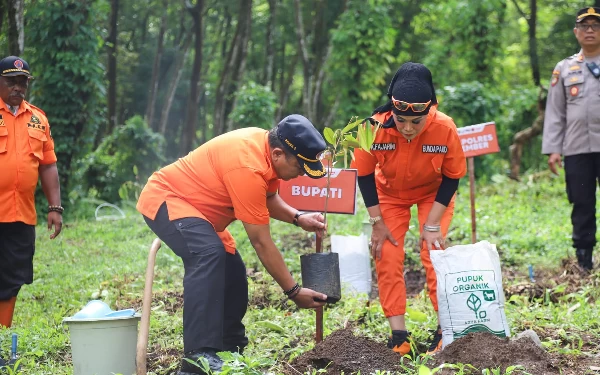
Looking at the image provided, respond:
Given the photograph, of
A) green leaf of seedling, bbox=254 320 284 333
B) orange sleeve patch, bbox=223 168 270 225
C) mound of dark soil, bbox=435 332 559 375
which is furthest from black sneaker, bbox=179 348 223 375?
green leaf of seedling, bbox=254 320 284 333

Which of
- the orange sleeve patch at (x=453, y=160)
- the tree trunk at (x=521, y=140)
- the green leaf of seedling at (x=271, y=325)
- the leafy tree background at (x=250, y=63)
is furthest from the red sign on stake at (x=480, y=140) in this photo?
the tree trunk at (x=521, y=140)

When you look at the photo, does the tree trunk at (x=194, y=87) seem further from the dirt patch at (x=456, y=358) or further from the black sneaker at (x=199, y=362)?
the black sneaker at (x=199, y=362)

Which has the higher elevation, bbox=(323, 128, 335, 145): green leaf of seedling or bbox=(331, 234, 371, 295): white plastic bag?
bbox=(323, 128, 335, 145): green leaf of seedling

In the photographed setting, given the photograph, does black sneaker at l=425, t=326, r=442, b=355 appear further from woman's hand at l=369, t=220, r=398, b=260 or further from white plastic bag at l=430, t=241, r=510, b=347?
woman's hand at l=369, t=220, r=398, b=260

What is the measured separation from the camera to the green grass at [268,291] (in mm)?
4938

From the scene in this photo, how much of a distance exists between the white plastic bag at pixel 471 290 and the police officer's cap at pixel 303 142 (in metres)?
0.98

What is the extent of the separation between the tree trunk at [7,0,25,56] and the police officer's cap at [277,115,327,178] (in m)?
7.42

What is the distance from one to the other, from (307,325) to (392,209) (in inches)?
43.3

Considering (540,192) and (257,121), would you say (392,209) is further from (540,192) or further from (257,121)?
(257,121)

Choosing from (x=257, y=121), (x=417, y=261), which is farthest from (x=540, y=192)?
(x=257, y=121)

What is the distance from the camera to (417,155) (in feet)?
15.5

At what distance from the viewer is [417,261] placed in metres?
8.12

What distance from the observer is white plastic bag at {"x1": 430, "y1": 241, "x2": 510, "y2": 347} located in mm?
4305

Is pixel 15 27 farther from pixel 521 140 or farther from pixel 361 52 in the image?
pixel 361 52
